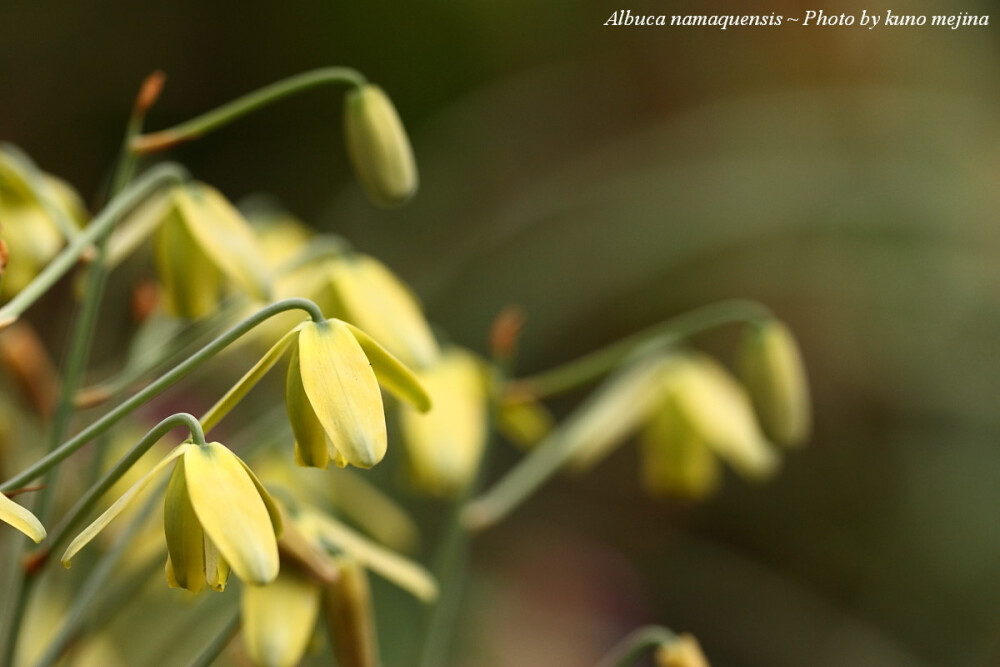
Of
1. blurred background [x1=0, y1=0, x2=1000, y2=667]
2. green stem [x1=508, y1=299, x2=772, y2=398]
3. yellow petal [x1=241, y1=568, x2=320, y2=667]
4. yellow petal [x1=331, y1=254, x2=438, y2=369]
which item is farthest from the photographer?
blurred background [x1=0, y1=0, x2=1000, y2=667]

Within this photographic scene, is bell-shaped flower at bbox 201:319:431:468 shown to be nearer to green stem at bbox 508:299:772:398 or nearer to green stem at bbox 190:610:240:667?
green stem at bbox 190:610:240:667

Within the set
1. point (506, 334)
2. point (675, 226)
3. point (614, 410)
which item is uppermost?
point (506, 334)

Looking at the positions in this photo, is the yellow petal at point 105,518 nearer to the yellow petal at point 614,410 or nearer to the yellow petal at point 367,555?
the yellow petal at point 367,555

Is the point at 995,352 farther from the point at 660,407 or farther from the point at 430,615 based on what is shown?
the point at 430,615

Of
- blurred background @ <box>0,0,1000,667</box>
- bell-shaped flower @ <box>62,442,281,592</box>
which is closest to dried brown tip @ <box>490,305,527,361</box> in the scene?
bell-shaped flower @ <box>62,442,281,592</box>

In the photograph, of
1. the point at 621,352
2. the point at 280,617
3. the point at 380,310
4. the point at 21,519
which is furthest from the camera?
the point at 621,352

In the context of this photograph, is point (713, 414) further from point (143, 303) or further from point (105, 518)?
point (105, 518)

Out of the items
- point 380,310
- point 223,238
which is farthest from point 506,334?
point 223,238

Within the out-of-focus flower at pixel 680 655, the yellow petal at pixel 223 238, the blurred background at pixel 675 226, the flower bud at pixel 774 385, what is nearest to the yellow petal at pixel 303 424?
the yellow petal at pixel 223 238
